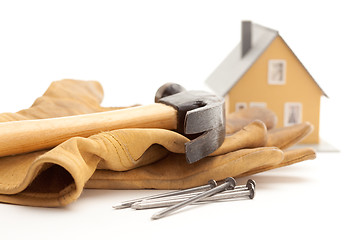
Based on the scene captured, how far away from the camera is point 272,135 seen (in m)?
2.69

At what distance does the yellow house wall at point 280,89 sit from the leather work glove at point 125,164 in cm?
64

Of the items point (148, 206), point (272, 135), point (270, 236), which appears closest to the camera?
point (270, 236)

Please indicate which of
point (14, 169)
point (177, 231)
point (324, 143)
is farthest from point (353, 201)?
point (14, 169)

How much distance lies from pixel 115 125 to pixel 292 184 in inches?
32.5

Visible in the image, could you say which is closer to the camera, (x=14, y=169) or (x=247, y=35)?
(x=14, y=169)

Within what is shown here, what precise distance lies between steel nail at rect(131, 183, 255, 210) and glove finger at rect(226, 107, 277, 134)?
724 millimetres

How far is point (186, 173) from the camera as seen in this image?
2.26 meters

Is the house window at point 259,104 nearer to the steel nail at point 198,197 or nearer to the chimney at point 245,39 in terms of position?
the chimney at point 245,39

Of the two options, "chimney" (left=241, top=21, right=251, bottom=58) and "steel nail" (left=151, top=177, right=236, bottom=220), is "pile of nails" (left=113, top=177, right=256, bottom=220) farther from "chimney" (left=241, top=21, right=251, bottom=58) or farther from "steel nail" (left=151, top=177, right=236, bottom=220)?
"chimney" (left=241, top=21, right=251, bottom=58)

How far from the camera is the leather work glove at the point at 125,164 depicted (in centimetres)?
198

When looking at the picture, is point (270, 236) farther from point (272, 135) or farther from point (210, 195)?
point (272, 135)

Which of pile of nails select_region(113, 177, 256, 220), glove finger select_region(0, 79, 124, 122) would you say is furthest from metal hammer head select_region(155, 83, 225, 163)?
glove finger select_region(0, 79, 124, 122)

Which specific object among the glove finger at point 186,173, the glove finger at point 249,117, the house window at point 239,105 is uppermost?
the house window at point 239,105

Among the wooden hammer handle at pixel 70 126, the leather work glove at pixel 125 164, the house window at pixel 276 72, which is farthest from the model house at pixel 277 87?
the wooden hammer handle at pixel 70 126
